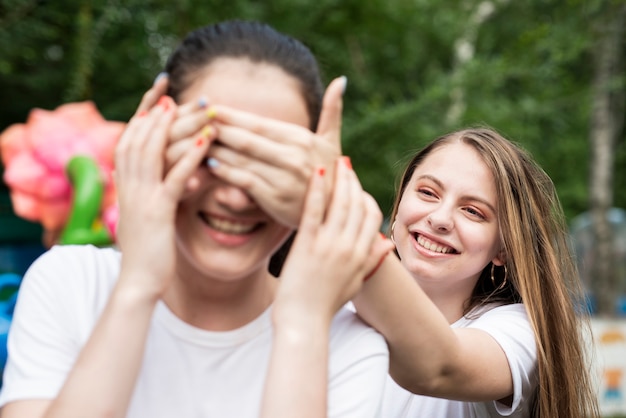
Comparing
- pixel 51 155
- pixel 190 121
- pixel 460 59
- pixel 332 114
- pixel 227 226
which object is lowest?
pixel 227 226

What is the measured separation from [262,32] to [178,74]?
0.15 m

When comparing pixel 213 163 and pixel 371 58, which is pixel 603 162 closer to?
pixel 371 58

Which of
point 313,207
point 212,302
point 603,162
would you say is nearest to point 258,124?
point 313,207

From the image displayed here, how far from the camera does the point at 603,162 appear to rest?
688 centimetres

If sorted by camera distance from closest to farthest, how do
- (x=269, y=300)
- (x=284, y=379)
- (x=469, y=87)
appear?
(x=284, y=379)
(x=269, y=300)
(x=469, y=87)

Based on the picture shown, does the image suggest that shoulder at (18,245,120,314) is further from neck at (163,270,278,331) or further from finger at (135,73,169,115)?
finger at (135,73,169,115)

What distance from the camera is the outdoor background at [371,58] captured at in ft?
13.7

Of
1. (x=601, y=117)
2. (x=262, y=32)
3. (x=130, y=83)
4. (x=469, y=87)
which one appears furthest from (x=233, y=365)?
(x=601, y=117)

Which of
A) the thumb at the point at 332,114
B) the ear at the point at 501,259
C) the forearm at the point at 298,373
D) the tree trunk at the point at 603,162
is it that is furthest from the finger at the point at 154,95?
the tree trunk at the point at 603,162

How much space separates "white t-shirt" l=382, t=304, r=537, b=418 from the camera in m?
1.72

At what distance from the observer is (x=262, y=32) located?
1.30 meters

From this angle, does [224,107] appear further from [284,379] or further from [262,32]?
[284,379]

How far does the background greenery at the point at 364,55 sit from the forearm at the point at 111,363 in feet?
8.34

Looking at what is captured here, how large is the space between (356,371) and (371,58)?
438 centimetres
